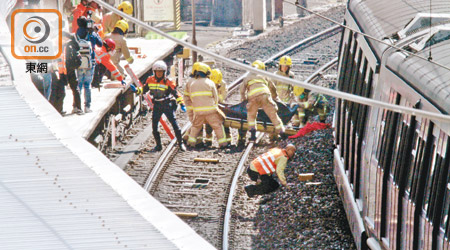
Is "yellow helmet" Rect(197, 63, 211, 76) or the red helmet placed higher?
the red helmet

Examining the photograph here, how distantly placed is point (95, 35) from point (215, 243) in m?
5.93

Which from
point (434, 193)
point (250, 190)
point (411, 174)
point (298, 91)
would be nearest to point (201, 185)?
point (250, 190)

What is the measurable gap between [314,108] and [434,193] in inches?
404

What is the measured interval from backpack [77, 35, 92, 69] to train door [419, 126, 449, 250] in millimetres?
9221

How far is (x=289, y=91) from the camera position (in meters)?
18.1

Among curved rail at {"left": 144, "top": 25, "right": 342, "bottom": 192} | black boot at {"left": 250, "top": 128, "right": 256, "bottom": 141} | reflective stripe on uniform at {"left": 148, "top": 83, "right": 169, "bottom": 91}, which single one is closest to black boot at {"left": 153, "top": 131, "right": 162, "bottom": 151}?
curved rail at {"left": 144, "top": 25, "right": 342, "bottom": 192}

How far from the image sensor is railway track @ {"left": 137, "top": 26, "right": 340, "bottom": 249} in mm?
12219

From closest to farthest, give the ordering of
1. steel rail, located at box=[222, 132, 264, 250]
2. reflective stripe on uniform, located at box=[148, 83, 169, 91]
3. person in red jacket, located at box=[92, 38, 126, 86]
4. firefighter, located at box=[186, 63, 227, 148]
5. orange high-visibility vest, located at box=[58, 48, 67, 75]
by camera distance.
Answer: steel rail, located at box=[222, 132, 264, 250]
orange high-visibility vest, located at box=[58, 48, 67, 75]
firefighter, located at box=[186, 63, 227, 148]
reflective stripe on uniform, located at box=[148, 83, 169, 91]
person in red jacket, located at box=[92, 38, 126, 86]

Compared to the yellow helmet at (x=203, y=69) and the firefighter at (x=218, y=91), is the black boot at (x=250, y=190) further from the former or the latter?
the firefighter at (x=218, y=91)

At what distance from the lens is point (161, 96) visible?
15742 millimetres

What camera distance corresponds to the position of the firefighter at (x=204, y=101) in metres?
15.4

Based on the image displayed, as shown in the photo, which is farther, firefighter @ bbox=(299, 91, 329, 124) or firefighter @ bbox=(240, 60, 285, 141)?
firefighter @ bbox=(299, 91, 329, 124)

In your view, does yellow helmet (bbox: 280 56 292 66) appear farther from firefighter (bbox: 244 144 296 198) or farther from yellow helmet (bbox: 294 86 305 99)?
firefighter (bbox: 244 144 296 198)

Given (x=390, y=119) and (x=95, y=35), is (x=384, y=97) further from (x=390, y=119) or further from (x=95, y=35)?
(x=95, y=35)
